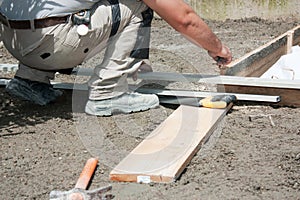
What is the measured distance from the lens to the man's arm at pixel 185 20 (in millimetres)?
2924

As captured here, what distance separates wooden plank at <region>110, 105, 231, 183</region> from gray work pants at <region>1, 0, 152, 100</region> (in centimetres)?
38

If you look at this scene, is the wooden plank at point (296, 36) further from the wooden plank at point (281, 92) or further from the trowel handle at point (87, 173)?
the trowel handle at point (87, 173)

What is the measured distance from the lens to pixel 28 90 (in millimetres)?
3355

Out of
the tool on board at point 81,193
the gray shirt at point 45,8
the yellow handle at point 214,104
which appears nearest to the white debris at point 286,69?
the yellow handle at point 214,104

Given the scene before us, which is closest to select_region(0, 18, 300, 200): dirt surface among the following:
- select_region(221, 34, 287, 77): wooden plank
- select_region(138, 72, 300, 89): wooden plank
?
select_region(138, 72, 300, 89): wooden plank

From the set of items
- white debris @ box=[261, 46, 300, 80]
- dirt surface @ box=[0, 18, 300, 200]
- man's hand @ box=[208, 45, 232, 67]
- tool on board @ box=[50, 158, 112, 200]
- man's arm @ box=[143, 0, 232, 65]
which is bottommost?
dirt surface @ box=[0, 18, 300, 200]

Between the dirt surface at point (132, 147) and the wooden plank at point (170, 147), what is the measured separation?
39mm

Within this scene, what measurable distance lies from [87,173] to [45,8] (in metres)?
1.00

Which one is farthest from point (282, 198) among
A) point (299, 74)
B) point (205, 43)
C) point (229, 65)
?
point (299, 74)

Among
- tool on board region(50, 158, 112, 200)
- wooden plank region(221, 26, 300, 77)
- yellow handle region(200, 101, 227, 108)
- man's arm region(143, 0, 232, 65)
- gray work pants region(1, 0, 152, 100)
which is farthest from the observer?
wooden plank region(221, 26, 300, 77)

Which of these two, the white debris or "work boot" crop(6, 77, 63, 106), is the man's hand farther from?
"work boot" crop(6, 77, 63, 106)

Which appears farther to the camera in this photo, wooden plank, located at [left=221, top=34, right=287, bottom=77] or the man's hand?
wooden plank, located at [left=221, top=34, right=287, bottom=77]

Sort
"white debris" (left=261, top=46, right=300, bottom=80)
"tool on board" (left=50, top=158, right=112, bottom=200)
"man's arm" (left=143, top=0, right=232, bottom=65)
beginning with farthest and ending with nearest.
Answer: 1. "white debris" (left=261, top=46, right=300, bottom=80)
2. "man's arm" (left=143, top=0, right=232, bottom=65)
3. "tool on board" (left=50, top=158, right=112, bottom=200)

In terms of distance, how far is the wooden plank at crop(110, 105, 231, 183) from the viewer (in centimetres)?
238
